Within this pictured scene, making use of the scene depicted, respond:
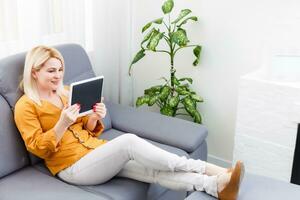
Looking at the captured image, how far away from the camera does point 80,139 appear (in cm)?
201

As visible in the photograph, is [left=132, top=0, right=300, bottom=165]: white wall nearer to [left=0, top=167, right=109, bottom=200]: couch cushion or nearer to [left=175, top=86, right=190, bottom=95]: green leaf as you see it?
[left=175, top=86, right=190, bottom=95]: green leaf

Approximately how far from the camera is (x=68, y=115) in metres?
1.81

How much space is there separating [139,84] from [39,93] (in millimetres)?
1345

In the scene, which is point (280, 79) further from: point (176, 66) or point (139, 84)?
point (139, 84)

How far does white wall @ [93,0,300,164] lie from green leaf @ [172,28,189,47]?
0.21 metres

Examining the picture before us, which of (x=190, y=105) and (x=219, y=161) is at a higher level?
(x=190, y=105)

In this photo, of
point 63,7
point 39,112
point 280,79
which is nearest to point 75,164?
point 39,112

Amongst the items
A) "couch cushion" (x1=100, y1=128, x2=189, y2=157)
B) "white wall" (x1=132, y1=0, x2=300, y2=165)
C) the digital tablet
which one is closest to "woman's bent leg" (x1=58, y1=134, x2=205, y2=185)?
the digital tablet

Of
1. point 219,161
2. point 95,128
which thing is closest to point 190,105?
point 219,161

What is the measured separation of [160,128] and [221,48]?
73cm

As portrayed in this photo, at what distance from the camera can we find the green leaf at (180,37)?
8.34 feet

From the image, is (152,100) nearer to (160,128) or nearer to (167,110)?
(167,110)

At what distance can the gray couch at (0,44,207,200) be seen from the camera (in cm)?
179

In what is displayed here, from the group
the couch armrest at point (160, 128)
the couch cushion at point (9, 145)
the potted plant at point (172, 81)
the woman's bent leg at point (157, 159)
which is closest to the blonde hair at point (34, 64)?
the couch cushion at point (9, 145)
